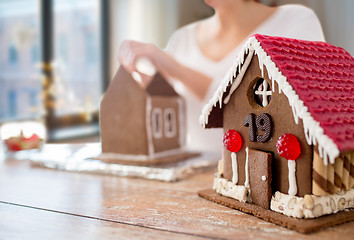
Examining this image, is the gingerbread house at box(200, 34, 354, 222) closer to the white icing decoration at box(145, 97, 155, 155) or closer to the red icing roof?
the red icing roof

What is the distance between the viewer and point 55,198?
773 mm

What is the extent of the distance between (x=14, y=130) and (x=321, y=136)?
111 centimetres

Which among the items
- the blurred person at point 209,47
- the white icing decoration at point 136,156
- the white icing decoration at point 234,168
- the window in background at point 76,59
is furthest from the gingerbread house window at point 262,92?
the window in background at point 76,59

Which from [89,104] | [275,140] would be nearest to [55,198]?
[275,140]

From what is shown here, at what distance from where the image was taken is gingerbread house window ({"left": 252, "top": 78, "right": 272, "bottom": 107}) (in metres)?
0.66

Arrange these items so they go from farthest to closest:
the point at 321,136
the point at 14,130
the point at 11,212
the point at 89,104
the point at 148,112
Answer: the point at 89,104
the point at 14,130
the point at 148,112
the point at 11,212
the point at 321,136

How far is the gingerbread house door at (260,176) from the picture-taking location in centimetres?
63

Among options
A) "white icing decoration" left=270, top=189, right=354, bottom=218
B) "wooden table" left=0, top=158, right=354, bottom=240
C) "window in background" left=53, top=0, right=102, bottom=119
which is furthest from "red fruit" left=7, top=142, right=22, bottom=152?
"white icing decoration" left=270, top=189, right=354, bottom=218

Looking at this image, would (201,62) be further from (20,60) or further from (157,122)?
(20,60)

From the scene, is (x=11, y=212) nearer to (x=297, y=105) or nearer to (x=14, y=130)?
(x=297, y=105)

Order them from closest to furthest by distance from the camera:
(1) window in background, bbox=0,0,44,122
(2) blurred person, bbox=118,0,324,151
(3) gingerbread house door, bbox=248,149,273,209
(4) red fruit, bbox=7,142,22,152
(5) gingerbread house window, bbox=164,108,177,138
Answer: (3) gingerbread house door, bbox=248,149,273,209
(2) blurred person, bbox=118,0,324,151
(5) gingerbread house window, bbox=164,108,177,138
(4) red fruit, bbox=7,142,22,152
(1) window in background, bbox=0,0,44,122

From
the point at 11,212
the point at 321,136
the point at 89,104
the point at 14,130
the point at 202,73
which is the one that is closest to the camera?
the point at 321,136

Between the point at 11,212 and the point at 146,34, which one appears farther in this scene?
the point at 146,34

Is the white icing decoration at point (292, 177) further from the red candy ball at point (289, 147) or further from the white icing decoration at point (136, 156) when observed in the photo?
the white icing decoration at point (136, 156)
